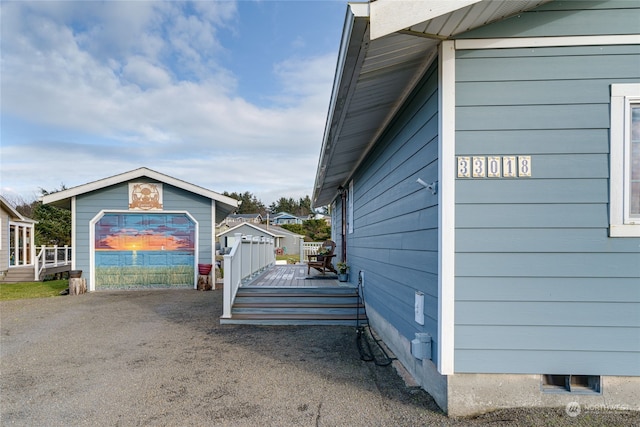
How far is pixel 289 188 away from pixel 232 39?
7273 centimetres

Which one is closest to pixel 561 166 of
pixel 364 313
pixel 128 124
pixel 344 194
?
pixel 364 313

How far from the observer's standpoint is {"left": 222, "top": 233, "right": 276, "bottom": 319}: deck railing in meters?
5.71

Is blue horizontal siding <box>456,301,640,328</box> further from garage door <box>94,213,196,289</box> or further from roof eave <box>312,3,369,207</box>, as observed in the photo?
garage door <box>94,213,196,289</box>

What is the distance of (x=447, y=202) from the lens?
252 cm

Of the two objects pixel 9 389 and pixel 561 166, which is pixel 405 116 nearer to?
pixel 561 166

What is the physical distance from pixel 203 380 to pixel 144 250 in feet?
25.5

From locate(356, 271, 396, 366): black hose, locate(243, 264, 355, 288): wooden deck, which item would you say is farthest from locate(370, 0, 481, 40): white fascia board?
locate(243, 264, 355, 288): wooden deck

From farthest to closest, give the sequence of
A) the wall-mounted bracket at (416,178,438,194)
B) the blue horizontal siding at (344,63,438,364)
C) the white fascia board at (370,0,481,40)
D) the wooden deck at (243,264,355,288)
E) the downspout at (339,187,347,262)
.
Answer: the downspout at (339,187,347,262) < the wooden deck at (243,264,355,288) < the blue horizontal siding at (344,63,438,364) < the wall-mounted bracket at (416,178,438,194) < the white fascia board at (370,0,481,40)

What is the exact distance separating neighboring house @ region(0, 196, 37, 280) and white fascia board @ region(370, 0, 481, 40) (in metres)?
15.9

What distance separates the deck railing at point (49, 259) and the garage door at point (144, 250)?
526cm

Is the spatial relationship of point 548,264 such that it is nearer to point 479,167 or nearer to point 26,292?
point 479,167

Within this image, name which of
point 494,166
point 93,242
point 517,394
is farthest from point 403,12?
point 93,242

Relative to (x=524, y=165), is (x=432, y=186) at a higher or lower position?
lower

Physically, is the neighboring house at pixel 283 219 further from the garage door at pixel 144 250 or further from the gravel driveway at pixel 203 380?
the gravel driveway at pixel 203 380
